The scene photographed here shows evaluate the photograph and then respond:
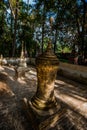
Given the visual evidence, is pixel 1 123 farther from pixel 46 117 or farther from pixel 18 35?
pixel 18 35

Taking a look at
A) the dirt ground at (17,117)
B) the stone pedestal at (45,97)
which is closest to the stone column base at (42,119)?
the stone pedestal at (45,97)

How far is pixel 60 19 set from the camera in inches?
566

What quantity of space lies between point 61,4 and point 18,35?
1319cm

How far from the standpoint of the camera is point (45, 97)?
14.3 feet

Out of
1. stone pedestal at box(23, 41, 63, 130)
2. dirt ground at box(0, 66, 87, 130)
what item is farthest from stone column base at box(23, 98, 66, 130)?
dirt ground at box(0, 66, 87, 130)

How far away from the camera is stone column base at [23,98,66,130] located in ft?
12.4

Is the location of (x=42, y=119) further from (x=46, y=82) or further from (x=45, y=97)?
(x=46, y=82)

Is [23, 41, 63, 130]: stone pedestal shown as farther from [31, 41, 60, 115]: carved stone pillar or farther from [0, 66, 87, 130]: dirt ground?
[0, 66, 87, 130]: dirt ground

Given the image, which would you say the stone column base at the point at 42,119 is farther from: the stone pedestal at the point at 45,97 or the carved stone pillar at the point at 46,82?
the carved stone pillar at the point at 46,82

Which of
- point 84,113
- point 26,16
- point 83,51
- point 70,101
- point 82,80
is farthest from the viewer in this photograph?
point 26,16

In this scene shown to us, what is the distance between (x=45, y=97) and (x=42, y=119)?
644 millimetres

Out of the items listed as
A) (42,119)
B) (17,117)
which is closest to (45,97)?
(42,119)

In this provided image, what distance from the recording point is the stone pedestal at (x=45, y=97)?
403 cm

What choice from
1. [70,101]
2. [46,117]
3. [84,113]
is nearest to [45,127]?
[46,117]
